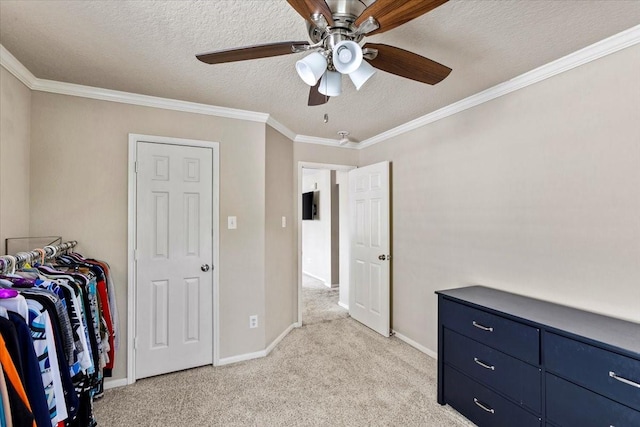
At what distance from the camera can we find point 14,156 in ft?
6.63

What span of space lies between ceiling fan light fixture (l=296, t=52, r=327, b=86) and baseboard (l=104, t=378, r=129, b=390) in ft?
8.99

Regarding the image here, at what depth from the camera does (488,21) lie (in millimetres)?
1542

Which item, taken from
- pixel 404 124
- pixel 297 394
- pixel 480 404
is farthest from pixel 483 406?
pixel 404 124

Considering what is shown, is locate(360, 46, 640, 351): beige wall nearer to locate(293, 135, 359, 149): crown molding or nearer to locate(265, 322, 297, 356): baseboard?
locate(293, 135, 359, 149): crown molding

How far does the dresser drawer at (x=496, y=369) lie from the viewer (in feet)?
5.41

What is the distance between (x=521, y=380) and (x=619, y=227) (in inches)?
41.0

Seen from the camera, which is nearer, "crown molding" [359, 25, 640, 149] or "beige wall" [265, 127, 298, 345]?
"crown molding" [359, 25, 640, 149]

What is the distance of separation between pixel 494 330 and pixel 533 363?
0.25 m

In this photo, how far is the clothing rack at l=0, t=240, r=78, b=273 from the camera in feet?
4.58

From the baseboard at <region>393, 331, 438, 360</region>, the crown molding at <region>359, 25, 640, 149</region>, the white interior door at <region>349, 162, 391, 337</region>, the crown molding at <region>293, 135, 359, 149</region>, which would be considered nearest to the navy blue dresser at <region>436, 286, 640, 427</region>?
the baseboard at <region>393, 331, 438, 360</region>

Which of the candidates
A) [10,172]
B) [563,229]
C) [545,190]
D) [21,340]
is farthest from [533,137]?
[10,172]

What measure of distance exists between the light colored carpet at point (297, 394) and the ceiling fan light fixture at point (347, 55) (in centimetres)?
217

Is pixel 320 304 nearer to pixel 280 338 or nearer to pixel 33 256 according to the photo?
pixel 280 338

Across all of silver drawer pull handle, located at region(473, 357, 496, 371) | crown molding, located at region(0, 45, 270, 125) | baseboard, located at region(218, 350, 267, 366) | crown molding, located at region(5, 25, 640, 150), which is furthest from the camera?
baseboard, located at region(218, 350, 267, 366)
